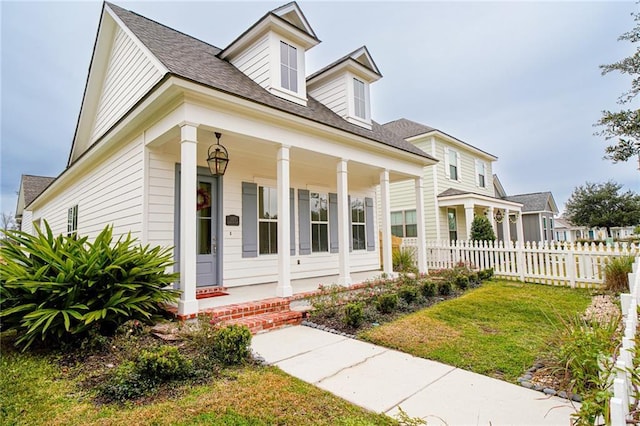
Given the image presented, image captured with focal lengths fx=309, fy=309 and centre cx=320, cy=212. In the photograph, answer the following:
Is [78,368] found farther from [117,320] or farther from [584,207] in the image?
[584,207]

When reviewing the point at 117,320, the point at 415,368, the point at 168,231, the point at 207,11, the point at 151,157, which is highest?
the point at 207,11

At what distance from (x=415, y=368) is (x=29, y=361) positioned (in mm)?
4329

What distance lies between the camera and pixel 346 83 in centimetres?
860

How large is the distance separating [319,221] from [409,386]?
20.5ft

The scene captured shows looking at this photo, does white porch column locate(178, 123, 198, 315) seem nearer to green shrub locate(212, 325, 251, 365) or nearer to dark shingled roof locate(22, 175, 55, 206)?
green shrub locate(212, 325, 251, 365)

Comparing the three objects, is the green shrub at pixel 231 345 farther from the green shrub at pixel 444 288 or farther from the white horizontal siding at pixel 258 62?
the white horizontal siding at pixel 258 62

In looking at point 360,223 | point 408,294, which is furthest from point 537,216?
point 408,294

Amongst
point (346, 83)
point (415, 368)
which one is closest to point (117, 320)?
point (415, 368)

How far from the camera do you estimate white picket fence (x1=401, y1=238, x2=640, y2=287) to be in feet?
25.2

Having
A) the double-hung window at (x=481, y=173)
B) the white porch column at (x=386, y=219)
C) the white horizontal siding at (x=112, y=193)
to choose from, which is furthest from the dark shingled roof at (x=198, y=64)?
the double-hung window at (x=481, y=173)

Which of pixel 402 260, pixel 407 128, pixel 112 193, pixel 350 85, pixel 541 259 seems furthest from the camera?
pixel 407 128

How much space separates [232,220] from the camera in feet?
22.6

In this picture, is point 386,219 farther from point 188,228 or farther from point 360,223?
point 188,228

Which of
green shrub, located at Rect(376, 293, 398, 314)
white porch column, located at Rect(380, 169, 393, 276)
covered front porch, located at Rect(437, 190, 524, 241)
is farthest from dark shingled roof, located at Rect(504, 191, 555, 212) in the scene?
green shrub, located at Rect(376, 293, 398, 314)
